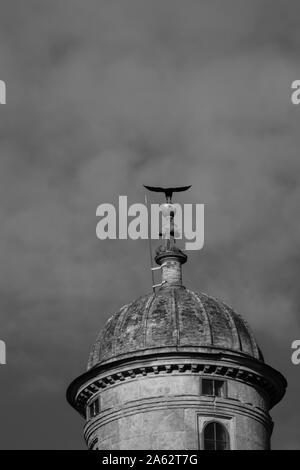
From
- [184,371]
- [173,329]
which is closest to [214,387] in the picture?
[184,371]

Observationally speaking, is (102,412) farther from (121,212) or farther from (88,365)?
(121,212)

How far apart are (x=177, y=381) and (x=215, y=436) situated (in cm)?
255

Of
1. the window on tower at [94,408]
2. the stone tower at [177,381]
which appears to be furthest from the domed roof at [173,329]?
the window on tower at [94,408]

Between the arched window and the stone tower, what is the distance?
0.12 ft

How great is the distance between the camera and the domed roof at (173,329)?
289ft

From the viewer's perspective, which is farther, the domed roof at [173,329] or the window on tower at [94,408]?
the window on tower at [94,408]

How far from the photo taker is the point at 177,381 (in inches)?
3450

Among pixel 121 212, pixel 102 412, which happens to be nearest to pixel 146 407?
pixel 102 412

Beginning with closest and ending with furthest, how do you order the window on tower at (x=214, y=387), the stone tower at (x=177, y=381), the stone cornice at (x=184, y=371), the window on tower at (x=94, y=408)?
1. the stone tower at (x=177, y=381)
2. the stone cornice at (x=184, y=371)
3. the window on tower at (x=214, y=387)
4. the window on tower at (x=94, y=408)

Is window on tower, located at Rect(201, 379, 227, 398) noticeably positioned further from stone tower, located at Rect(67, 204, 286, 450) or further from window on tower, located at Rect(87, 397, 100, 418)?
window on tower, located at Rect(87, 397, 100, 418)

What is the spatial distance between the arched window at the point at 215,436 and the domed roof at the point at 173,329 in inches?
114

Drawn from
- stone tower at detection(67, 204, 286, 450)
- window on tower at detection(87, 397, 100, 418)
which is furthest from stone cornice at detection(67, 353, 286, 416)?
window on tower at detection(87, 397, 100, 418)

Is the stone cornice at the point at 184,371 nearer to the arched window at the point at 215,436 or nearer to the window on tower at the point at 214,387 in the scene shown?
the window on tower at the point at 214,387
